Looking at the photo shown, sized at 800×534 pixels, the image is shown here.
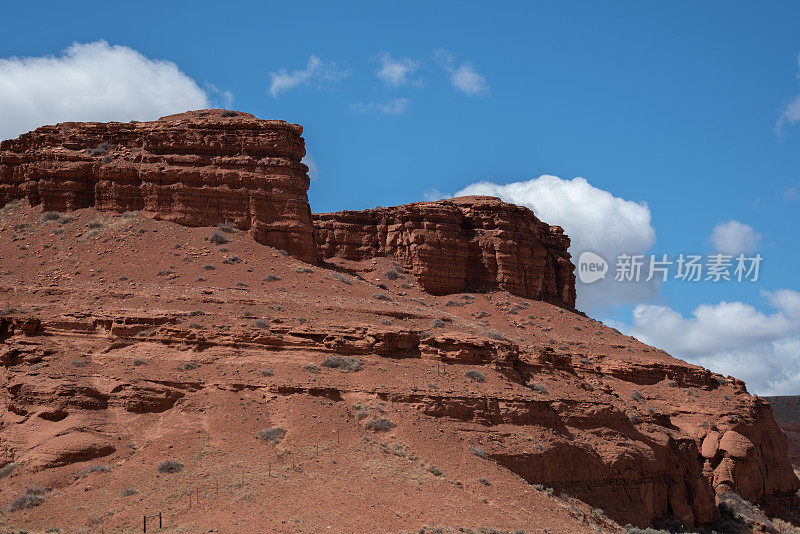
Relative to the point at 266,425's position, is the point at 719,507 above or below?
below

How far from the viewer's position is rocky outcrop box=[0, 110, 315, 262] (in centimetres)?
4394

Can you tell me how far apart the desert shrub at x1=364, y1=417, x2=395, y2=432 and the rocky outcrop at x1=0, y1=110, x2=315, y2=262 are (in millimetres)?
17552

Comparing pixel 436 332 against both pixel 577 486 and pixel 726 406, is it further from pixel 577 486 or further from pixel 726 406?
pixel 726 406

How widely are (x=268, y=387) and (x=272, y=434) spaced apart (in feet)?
8.27

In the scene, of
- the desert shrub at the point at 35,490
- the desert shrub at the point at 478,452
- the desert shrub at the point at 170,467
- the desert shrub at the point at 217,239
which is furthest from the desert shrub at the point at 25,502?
the desert shrub at the point at 217,239

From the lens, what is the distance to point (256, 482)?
23844 millimetres

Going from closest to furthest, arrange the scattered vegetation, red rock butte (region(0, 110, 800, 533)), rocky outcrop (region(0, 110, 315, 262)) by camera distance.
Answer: red rock butte (region(0, 110, 800, 533)), the scattered vegetation, rocky outcrop (region(0, 110, 315, 262))

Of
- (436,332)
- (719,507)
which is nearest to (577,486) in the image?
(436,332)

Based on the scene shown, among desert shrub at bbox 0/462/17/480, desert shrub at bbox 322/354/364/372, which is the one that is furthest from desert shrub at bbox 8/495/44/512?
desert shrub at bbox 322/354/364/372

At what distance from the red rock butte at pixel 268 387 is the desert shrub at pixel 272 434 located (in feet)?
0.26

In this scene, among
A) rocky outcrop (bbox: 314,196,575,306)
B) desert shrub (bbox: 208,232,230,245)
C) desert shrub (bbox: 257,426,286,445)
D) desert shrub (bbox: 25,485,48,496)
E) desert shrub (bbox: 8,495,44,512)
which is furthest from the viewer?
rocky outcrop (bbox: 314,196,575,306)

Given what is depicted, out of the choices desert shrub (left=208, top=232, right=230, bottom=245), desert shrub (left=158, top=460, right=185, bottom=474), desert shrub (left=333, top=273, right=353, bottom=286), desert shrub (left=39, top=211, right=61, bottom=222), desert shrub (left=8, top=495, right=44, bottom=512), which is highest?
desert shrub (left=39, top=211, right=61, bottom=222)

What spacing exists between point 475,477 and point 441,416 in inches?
121

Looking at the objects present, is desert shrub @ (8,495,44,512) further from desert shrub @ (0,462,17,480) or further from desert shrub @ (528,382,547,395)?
desert shrub @ (528,382,547,395)
